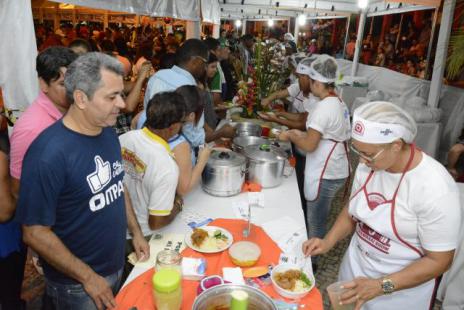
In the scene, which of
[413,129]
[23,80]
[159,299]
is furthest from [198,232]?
[23,80]

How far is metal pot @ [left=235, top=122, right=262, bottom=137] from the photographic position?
322 centimetres

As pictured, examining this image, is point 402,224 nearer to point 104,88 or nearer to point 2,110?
Answer: point 104,88

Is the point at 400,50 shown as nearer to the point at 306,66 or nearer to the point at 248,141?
the point at 306,66

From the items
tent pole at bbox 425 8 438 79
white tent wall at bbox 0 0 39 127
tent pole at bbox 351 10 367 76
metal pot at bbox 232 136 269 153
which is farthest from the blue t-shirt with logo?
tent pole at bbox 351 10 367 76

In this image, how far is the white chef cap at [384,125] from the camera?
1.27 meters

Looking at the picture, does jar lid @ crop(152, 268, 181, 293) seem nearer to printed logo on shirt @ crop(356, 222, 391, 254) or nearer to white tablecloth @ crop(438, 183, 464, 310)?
printed logo on shirt @ crop(356, 222, 391, 254)

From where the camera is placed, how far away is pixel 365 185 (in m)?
1.54

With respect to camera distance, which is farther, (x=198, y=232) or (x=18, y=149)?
(x=198, y=232)

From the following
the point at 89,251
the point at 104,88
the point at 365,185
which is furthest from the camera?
the point at 365,185

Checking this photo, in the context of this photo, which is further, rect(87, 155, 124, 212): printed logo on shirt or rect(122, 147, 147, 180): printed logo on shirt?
rect(122, 147, 147, 180): printed logo on shirt

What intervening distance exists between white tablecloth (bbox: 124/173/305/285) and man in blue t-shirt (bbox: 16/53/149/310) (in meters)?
0.47

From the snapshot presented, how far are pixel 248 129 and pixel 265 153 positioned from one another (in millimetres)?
926

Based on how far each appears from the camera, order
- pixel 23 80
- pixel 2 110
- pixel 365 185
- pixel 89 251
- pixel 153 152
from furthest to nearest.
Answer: pixel 2 110 → pixel 23 80 → pixel 153 152 → pixel 365 185 → pixel 89 251

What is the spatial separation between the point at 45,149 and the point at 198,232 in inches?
32.9
